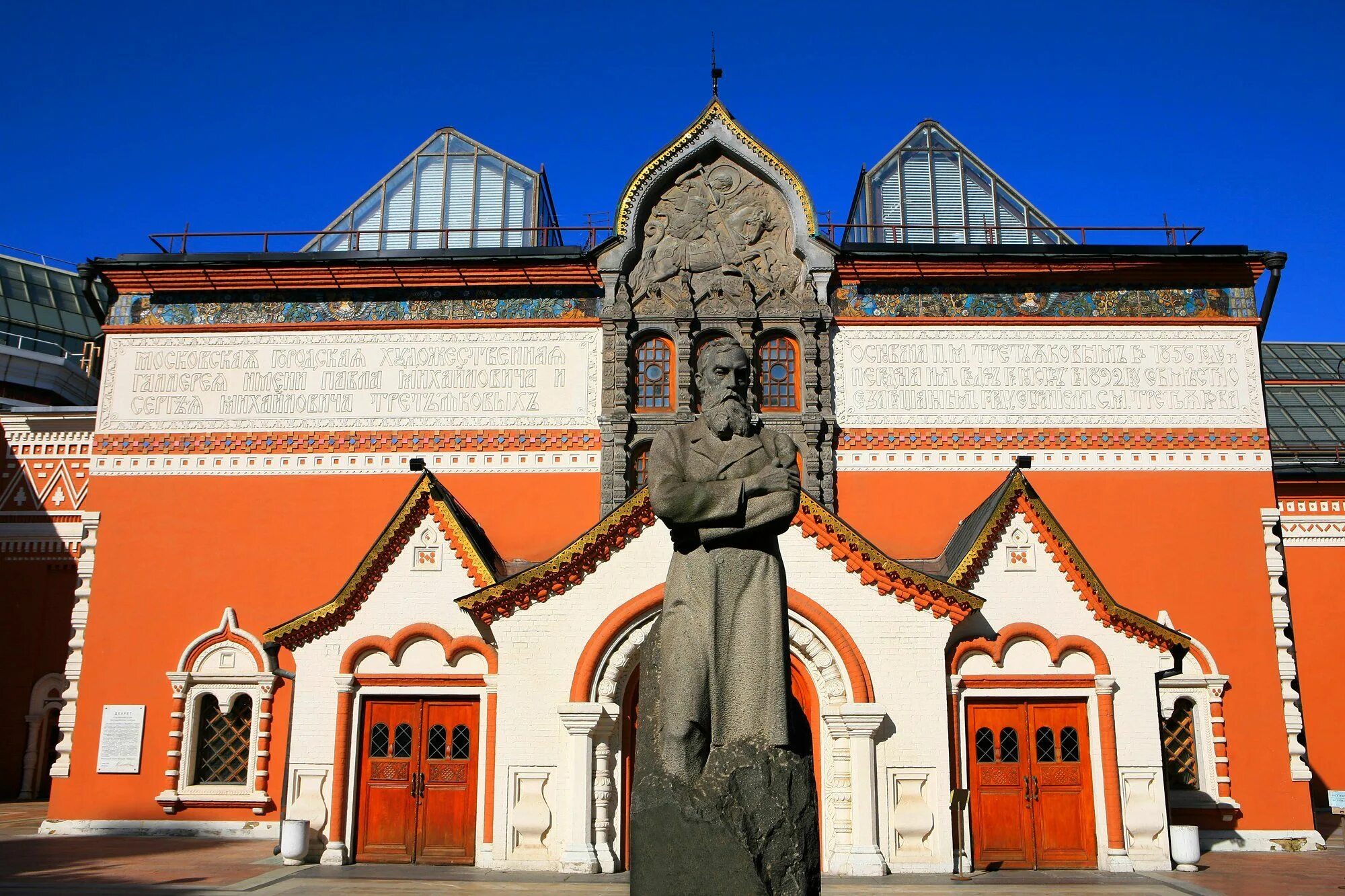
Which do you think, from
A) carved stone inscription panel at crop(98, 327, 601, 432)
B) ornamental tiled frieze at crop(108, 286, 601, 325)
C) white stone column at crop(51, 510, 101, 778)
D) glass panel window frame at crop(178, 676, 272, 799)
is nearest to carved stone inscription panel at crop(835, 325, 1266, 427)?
carved stone inscription panel at crop(98, 327, 601, 432)

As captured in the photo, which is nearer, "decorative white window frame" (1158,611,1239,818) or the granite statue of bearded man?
the granite statue of bearded man

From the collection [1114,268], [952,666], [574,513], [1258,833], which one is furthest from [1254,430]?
[574,513]

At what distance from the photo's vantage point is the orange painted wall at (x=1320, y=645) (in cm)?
2212

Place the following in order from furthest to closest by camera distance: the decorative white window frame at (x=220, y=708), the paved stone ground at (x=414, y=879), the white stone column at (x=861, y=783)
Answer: the decorative white window frame at (x=220, y=708) < the white stone column at (x=861, y=783) < the paved stone ground at (x=414, y=879)

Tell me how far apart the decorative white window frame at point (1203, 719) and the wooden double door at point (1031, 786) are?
3235 mm

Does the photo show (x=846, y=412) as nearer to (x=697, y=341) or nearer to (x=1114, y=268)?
(x=697, y=341)

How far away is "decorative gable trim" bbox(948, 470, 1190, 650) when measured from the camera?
15.5 m

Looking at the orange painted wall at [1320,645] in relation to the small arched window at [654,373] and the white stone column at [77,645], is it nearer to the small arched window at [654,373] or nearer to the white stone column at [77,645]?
the small arched window at [654,373]

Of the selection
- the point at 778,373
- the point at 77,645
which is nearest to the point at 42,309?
the point at 77,645

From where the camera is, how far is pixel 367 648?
15.8 metres

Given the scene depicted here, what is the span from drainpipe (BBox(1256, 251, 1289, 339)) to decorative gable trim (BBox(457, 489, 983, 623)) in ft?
29.8

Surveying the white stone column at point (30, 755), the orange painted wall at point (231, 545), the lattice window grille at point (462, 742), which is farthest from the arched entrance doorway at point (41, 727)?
the lattice window grille at point (462, 742)

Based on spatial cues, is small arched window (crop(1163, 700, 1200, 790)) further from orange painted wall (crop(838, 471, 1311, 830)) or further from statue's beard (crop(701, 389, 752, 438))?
statue's beard (crop(701, 389, 752, 438))

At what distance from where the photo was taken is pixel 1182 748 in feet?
59.4
